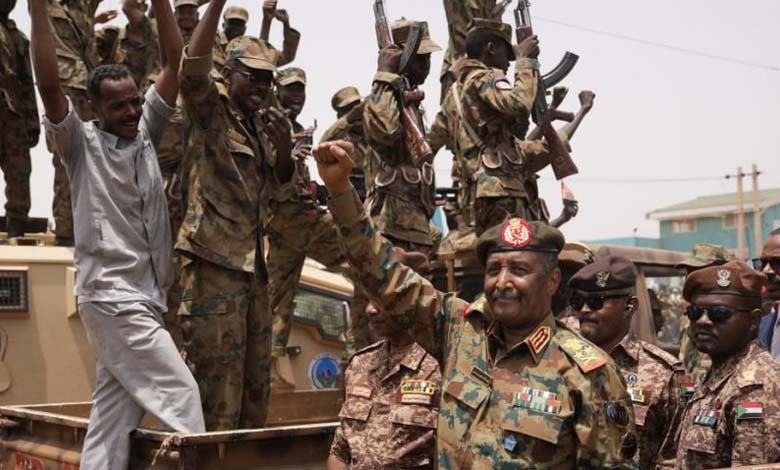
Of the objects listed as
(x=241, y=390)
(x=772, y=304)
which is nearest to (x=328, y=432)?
→ (x=241, y=390)

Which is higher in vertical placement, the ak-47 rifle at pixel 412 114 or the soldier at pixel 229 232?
the ak-47 rifle at pixel 412 114

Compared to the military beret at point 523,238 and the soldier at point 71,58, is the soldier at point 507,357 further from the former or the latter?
the soldier at point 71,58

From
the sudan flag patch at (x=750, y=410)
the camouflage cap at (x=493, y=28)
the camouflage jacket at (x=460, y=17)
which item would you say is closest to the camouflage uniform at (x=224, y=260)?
the sudan flag patch at (x=750, y=410)

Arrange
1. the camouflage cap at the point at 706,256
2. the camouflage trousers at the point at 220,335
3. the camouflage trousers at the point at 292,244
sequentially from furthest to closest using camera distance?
the camouflage trousers at the point at 292,244, the camouflage cap at the point at 706,256, the camouflage trousers at the point at 220,335

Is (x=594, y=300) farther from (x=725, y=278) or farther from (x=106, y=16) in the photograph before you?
(x=106, y=16)

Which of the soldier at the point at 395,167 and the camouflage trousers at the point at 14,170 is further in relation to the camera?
the camouflage trousers at the point at 14,170

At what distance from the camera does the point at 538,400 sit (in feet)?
11.8

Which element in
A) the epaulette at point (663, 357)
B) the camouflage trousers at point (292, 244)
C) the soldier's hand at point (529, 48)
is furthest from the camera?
the soldier's hand at point (529, 48)

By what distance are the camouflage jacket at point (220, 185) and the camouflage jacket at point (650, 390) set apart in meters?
1.75

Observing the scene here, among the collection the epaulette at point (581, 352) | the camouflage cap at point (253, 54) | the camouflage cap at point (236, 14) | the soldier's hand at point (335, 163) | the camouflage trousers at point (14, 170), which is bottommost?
the epaulette at point (581, 352)

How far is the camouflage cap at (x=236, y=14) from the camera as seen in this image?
9.55 meters

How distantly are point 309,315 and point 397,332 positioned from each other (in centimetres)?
352

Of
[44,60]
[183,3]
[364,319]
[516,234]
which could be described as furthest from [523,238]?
[183,3]

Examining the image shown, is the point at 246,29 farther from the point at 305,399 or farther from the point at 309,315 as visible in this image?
the point at 305,399
